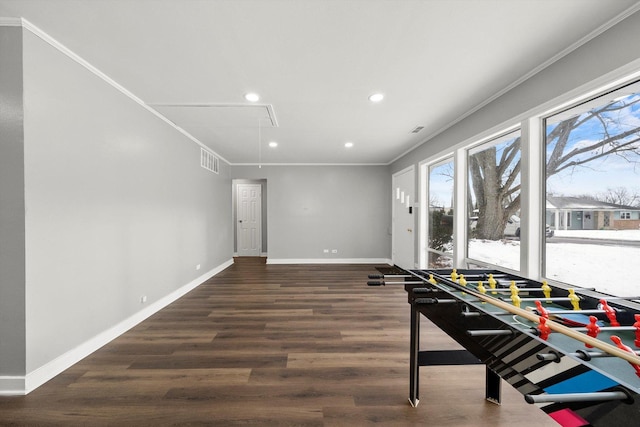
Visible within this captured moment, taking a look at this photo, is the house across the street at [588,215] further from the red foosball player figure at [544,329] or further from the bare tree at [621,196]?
the red foosball player figure at [544,329]

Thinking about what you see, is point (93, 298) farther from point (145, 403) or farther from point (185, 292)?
point (185, 292)

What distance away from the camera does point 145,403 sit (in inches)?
71.9

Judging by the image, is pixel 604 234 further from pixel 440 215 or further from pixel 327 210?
pixel 327 210

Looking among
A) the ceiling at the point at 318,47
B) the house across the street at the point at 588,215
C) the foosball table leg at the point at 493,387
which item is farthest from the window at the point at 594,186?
the foosball table leg at the point at 493,387

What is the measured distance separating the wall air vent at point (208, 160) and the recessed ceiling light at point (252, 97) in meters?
2.43

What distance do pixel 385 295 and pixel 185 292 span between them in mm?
3223

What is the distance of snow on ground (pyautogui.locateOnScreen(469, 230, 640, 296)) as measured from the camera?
193cm

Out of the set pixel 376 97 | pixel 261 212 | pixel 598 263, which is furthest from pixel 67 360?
pixel 261 212

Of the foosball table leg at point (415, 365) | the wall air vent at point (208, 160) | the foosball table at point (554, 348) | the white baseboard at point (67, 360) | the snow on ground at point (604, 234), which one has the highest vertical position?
the wall air vent at point (208, 160)

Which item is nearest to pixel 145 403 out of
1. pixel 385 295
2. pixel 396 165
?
pixel 385 295

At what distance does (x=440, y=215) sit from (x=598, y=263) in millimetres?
2495

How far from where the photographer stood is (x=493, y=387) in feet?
6.07

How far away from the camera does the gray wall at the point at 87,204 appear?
6.45ft

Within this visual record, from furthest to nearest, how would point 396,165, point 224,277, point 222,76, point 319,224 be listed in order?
point 319,224
point 396,165
point 224,277
point 222,76
